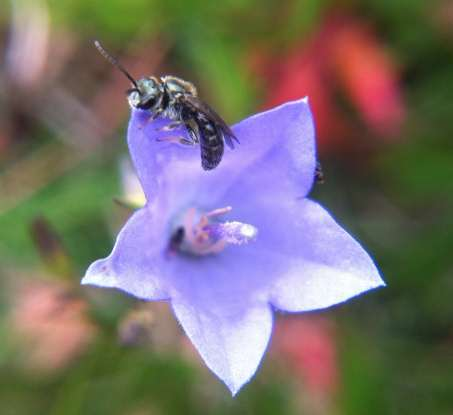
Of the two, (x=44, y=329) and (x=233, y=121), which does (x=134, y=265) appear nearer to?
(x=233, y=121)

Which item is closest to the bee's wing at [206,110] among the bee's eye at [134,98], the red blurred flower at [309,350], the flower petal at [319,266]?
the bee's eye at [134,98]

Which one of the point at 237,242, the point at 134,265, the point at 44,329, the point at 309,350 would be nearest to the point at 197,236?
the point at 237,242

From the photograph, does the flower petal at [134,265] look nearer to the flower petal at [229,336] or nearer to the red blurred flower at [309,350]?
the flower petal at [229,336]

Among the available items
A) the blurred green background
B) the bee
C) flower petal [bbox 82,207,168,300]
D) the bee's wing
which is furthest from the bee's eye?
the blurred green background

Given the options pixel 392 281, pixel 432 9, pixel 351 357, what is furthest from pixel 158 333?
pixel 432 9

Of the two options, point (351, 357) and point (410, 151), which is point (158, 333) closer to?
point (351, 357)

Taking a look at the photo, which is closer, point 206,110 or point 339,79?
point 206,110
